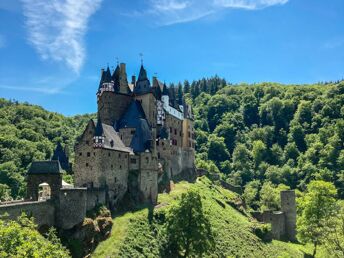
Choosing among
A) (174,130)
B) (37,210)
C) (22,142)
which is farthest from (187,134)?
(22,142)

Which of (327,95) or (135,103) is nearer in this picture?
(135,103)

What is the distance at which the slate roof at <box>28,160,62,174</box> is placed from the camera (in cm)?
5028

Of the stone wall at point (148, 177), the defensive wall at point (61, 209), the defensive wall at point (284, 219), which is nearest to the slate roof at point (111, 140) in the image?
the stone wall at point (148, 177)

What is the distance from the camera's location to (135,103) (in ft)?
252

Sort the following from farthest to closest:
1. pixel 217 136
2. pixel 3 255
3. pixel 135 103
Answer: pixel 217 136 < pixel 135 103 < pixel 3 255

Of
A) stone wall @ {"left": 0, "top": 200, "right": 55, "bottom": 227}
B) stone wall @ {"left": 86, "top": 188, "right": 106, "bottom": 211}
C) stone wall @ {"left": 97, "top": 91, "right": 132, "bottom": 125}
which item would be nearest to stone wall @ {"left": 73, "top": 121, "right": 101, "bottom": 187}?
stone wall @ {"left": 86, "top": 188, "right": 106, "bottom": 211}

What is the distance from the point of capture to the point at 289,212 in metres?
88.9

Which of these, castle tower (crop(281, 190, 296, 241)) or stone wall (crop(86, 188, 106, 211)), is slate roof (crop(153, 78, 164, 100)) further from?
castle tower (crop(281, 190, 296, 241))

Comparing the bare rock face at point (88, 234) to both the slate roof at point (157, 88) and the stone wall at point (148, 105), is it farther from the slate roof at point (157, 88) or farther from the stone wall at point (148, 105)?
the slate roof at point (157, 88)

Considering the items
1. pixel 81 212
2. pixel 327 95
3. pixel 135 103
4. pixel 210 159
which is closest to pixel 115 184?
pixel 81 212

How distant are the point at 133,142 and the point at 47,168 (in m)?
20.5

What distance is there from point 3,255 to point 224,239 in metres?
47.1

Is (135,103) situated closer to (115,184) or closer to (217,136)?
(115,184)

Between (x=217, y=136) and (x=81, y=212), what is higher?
(x=217, y=136)
